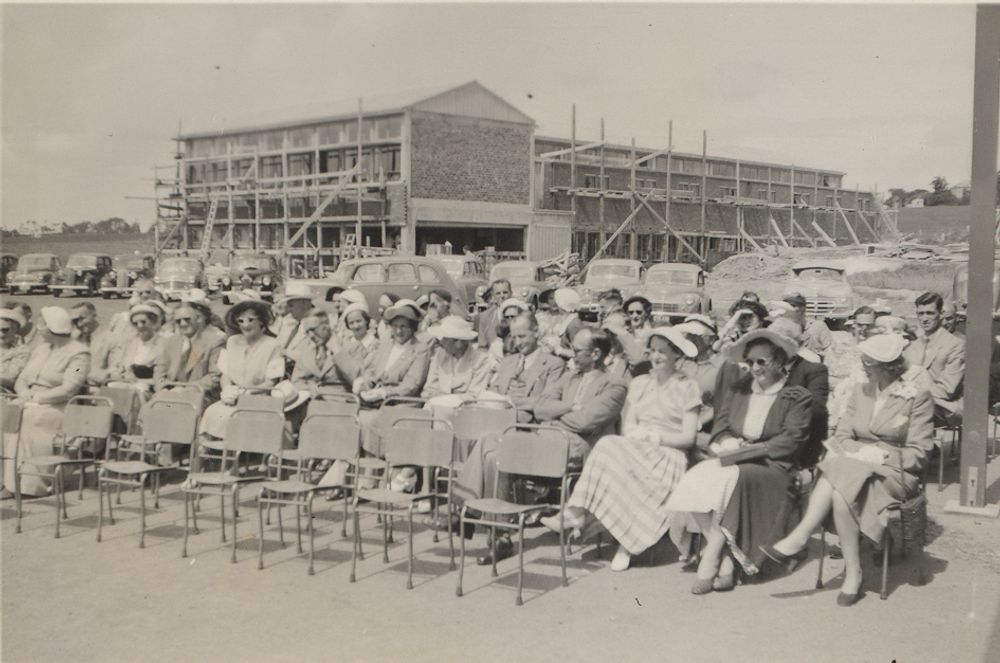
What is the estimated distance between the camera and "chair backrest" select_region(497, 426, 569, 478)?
5.32 metres

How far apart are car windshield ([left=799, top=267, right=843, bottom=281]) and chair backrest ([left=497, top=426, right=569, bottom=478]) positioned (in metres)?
14.3

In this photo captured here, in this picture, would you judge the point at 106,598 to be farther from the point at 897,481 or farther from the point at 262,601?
A: the point at 897,481

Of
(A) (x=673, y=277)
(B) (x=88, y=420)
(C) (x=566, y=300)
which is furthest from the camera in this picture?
(A) (x=673, y=277)

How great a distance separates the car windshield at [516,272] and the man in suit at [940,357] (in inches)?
527

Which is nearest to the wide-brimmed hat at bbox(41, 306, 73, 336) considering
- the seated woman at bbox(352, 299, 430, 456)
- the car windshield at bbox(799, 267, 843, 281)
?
the seated woman at bbox(352, 299, 430, 456)

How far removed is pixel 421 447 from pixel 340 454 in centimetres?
64

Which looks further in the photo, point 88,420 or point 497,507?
point 88,420

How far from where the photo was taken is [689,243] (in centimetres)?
3694

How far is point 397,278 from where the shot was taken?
17344 mm

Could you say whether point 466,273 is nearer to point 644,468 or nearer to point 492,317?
point 492,317

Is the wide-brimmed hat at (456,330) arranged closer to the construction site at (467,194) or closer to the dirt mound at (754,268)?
the dirt mound at (754,268)

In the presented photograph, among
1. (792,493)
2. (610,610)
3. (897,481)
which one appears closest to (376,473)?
(610,610)

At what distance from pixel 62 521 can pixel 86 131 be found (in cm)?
466

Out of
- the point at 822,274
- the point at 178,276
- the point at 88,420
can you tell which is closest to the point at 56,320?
the point at 88,420
